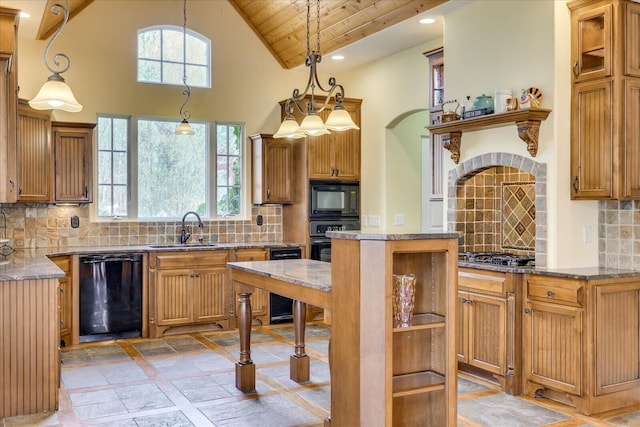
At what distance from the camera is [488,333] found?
14.6 ft

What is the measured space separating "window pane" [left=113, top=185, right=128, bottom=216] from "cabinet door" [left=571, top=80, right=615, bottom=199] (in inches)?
185

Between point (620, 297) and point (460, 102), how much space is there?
203 centimetres

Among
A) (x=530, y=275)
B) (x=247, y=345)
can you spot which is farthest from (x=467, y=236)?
(x=247, y=345)

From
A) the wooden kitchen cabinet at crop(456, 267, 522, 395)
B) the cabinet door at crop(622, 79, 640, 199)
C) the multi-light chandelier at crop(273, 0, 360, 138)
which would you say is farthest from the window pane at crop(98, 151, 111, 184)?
the cabinet door at crop(622, 79, 640, 199)

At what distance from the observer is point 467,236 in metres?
5.19

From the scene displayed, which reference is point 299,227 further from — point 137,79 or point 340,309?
point 340,309

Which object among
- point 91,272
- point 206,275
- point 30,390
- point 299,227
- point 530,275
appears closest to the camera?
point 30,390

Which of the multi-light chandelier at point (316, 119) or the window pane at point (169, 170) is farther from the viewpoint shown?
the window pane at point (169, 170)

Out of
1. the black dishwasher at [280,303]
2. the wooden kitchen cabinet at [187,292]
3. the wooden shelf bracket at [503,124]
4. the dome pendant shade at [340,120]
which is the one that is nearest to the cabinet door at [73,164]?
the wooden kitchen cabinet at [187,292]

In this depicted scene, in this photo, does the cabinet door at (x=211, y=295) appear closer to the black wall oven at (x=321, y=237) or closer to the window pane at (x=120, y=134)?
the black wall oven at (x=321, y=237)

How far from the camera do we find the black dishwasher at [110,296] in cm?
584

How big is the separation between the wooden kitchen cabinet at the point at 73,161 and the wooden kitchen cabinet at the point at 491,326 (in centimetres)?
393

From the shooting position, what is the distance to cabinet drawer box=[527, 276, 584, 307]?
12.8 ft

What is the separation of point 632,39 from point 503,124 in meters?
1.03
